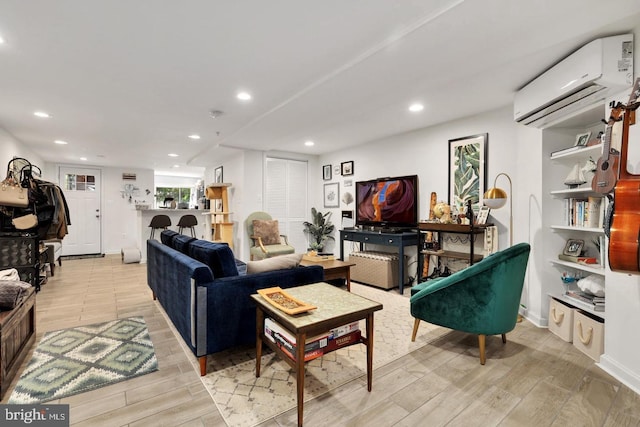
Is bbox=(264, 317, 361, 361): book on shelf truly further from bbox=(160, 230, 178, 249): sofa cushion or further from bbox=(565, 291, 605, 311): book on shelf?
bbox=(565, 291, 605, 311): book on shelf

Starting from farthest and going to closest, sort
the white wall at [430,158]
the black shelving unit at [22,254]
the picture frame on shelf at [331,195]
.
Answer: the picture frame on shelf at [331,195] → the black shelving unit at [22,254] → the white wall at [430,158]

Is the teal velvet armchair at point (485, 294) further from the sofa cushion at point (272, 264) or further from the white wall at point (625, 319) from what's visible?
the sofa cushion at point (272, 264)

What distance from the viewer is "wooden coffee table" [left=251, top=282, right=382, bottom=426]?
1.46 meters

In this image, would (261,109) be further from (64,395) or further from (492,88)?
(64,395)

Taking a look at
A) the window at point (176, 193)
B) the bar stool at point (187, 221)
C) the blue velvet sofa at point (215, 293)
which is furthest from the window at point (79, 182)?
the blue velvet sofa at point (215, 293)

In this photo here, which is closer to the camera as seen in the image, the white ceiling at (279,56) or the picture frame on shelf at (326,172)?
the white ceiling at (279,56)

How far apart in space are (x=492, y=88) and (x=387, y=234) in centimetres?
214

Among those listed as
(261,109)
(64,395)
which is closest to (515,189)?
(261,109)

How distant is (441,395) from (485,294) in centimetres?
78

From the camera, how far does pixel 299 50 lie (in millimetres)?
2178

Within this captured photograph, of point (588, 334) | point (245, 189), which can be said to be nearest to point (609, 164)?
point (588, 334)

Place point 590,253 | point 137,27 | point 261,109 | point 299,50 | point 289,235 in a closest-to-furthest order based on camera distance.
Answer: point 137,27
point 299,50
point 590,253
point 261,109
point 289,235

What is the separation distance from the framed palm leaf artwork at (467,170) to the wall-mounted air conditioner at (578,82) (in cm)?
84

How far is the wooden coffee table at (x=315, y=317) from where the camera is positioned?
146 cm
